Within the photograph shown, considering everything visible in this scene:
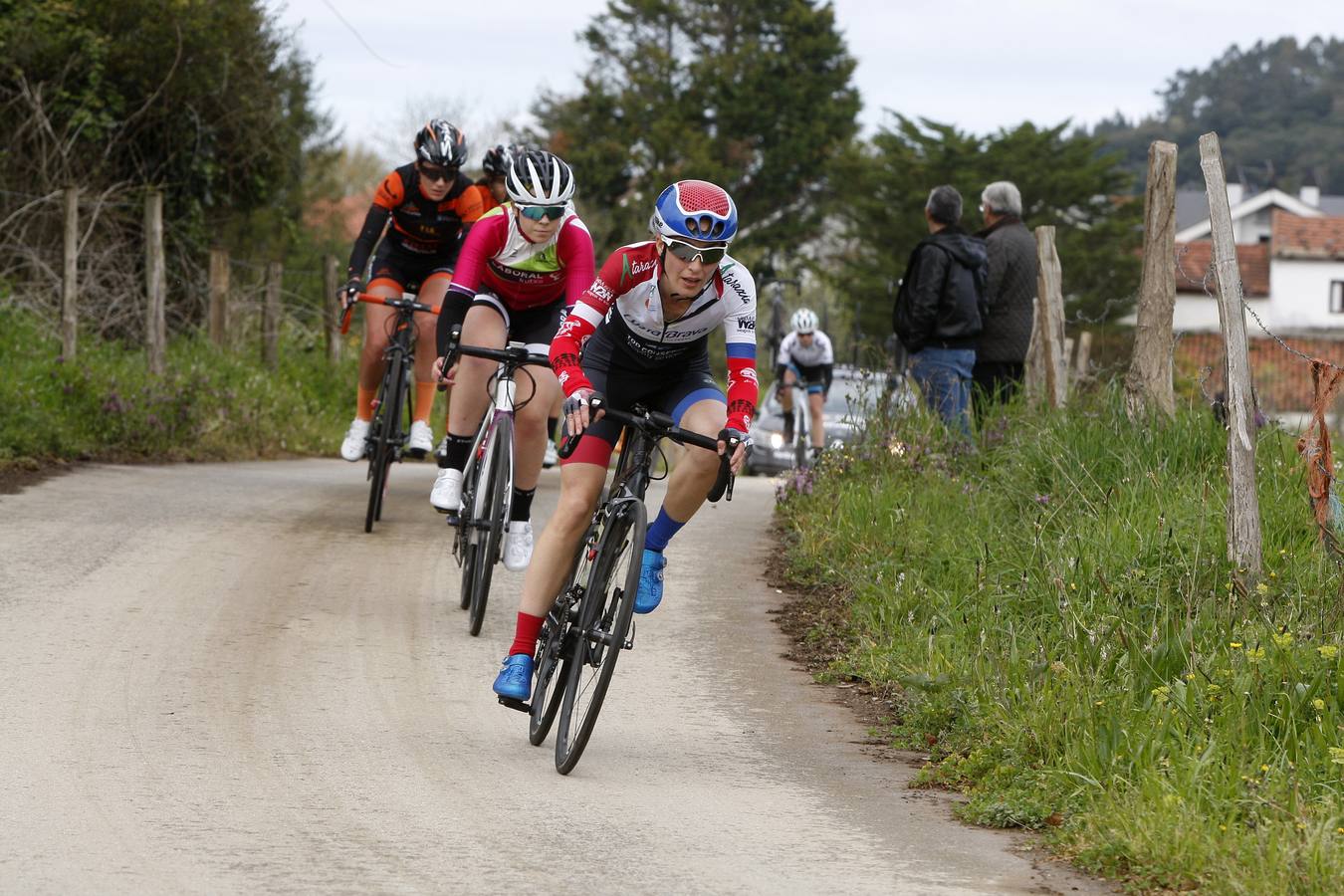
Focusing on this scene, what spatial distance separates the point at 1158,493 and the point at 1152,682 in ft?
7.12

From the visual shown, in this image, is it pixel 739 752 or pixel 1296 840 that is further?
pixel 739 752

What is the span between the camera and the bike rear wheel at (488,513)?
26.6 ft

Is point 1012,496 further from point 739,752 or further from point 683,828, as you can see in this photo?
point 683,828

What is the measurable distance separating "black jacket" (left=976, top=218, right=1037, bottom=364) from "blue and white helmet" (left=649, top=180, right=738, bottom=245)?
551cm

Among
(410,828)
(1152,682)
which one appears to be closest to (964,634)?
(1152,682)

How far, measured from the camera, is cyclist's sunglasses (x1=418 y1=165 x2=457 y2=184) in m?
10.5

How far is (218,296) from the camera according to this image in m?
18.0

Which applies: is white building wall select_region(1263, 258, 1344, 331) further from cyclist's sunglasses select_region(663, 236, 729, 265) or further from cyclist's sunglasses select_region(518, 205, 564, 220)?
cyclist's sunglasses select_region(663, 236, 729, 265)

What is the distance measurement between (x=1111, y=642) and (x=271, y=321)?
13.9 metres

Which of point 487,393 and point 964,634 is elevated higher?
point 487,393

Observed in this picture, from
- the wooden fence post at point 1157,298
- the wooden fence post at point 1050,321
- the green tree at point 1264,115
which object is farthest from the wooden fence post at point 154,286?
the green tree at point 1264,115

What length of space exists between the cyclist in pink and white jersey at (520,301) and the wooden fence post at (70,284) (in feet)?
21.8

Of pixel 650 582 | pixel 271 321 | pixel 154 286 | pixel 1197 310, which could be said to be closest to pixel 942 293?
pixel 650 582

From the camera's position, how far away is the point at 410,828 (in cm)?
504
